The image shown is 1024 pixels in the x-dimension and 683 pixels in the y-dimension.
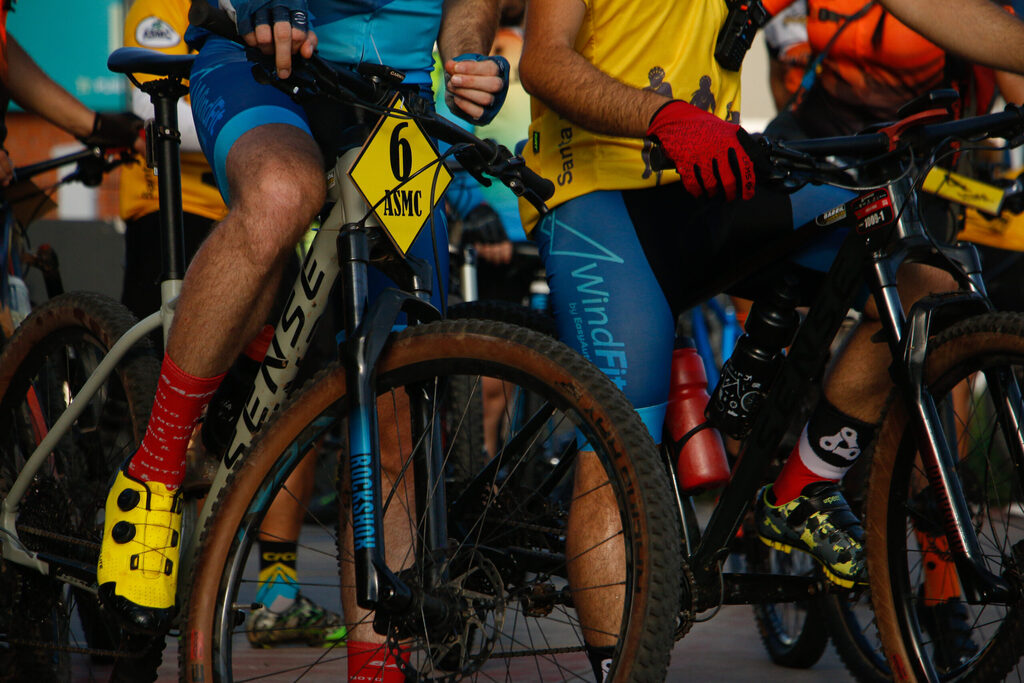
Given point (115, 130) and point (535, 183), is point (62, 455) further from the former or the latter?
point (535, 183)

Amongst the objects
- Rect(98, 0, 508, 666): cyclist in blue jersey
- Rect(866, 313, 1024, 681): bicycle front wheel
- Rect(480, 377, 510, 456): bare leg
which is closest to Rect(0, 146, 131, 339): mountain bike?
Rect(98, 0, 508, 666): cyclist in blue jersey

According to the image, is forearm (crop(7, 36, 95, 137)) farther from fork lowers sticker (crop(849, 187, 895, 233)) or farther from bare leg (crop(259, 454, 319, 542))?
fork lowers sticker (crop(849, 187, 895, 233))

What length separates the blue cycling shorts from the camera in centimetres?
259

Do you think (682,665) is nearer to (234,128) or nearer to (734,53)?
(734,53)

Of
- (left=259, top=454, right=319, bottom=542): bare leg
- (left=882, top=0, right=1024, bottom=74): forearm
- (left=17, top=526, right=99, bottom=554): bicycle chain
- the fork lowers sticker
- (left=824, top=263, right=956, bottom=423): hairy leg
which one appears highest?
(left=882, top=0, right=1024, bottom=74): forearm

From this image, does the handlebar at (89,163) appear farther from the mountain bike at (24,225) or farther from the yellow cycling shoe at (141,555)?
the yellow cycling shoe at (141,555)

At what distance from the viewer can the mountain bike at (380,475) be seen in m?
1.94

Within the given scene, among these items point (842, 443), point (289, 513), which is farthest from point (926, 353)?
point (289, 513)

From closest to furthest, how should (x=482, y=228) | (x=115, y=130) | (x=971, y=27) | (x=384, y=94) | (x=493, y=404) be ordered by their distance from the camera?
(x=384, y=94), (x=971, y=27), (x=493, y=404), (x=115, y=130), (x=482, y=228)

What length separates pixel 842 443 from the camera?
9.03 ft

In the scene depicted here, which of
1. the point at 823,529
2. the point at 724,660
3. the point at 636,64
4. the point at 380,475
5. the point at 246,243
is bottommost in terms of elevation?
the point at 724,660

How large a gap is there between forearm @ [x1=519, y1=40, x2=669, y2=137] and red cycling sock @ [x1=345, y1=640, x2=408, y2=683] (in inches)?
44.9

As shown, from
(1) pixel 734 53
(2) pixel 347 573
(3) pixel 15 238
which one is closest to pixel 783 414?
(1) pixel 734 53

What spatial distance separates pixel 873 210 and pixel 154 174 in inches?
94.0
